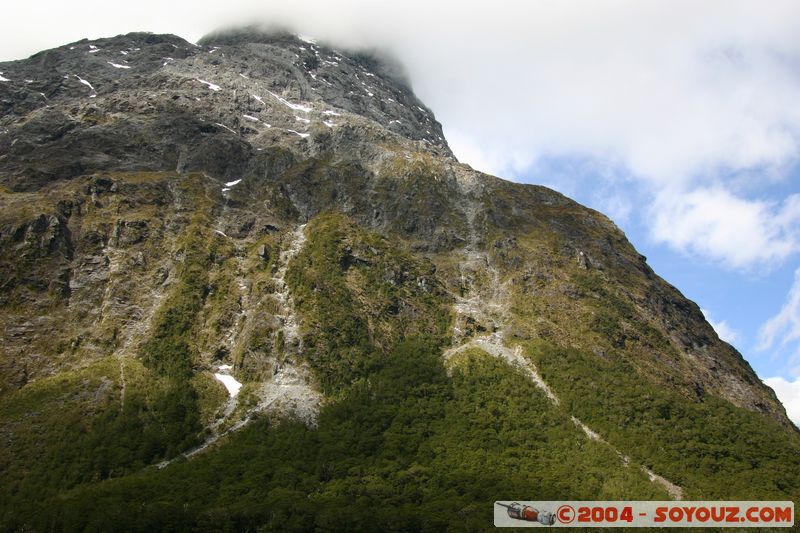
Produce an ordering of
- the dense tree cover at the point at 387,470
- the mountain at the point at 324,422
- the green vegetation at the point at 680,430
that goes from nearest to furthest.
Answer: the dense tree cover at the point at 387,470, the mountain at the point at 324,422, the green vegetation at the point at 680,430

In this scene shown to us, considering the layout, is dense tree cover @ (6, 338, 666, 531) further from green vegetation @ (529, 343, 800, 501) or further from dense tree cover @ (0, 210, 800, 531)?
green vegetation @ (529, 343, 800, 501)

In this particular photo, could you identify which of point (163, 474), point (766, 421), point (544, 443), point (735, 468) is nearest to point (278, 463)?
point (163, 474)

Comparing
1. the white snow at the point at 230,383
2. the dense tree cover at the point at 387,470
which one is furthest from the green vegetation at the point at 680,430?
the white snow at the point at 230,383

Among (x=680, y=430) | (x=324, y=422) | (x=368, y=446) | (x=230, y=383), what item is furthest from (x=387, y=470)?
(x=680, y=430)

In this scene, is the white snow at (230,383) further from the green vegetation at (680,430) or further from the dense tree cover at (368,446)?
the green vegetation at (680,430)

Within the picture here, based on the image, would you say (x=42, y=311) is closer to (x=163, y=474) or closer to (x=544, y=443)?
(x=163, y=474)

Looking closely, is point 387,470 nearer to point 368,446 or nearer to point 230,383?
point 368,446

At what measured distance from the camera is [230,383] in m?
178

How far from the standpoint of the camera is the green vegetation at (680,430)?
142 metres

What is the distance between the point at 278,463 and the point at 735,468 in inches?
4176

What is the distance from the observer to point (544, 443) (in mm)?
156000

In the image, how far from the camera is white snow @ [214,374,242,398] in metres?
174

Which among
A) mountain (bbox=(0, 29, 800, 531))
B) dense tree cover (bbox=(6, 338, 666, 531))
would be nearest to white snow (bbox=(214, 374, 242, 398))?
mountain (bbox=(0, 29, 800, 531))

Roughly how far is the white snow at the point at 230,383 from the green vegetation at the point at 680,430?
281ft
